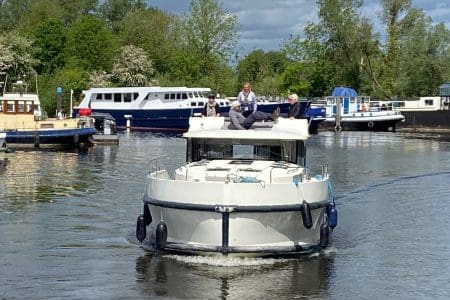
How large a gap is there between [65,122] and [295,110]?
37098 millimetres

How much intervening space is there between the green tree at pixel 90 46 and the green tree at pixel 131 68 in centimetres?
429

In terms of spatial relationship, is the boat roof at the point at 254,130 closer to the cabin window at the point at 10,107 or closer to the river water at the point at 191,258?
the river water at the point at 191,258

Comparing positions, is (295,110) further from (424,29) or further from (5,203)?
(424,29)

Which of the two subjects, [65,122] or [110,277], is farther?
[65,122]

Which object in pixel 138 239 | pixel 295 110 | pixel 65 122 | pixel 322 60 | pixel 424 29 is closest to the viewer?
pixel 138 239

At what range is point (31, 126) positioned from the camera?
190ft

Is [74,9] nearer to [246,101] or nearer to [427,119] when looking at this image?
[427,119]

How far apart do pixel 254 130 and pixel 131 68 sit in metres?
90.2

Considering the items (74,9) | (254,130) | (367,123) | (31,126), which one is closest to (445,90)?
(367,123)

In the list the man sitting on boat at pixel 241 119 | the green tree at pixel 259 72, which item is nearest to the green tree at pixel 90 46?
the green tree at pixel 259 72

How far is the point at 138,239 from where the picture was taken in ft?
71.3

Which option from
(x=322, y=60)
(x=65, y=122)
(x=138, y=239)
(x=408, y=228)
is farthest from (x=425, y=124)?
(x=138, y=239)

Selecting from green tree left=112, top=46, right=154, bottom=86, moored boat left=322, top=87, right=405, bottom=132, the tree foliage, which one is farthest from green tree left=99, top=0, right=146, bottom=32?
moored boat left=322, top=87, right=405, bottom=132

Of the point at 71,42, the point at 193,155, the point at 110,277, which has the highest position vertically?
the point at 71,42
